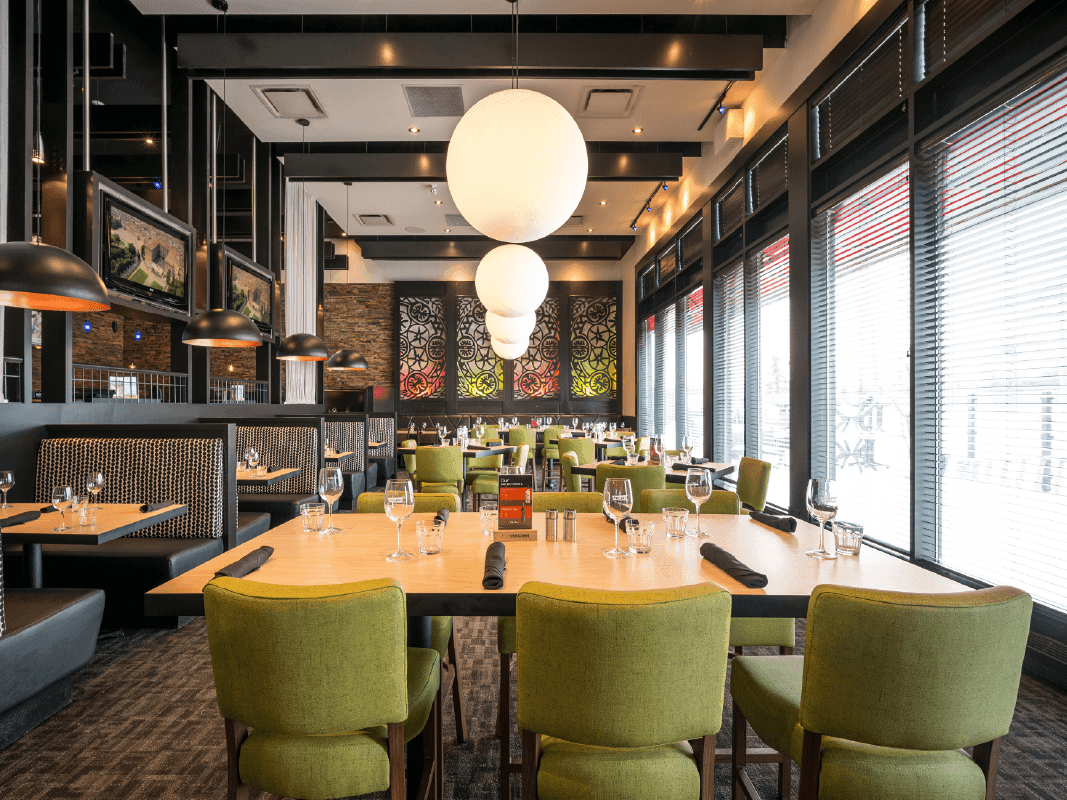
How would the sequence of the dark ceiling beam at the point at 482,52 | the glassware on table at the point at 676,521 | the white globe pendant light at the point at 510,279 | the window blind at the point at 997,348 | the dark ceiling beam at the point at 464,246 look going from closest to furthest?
the glassware on table at the point at 676,521, the window blind at the point at 997,348, the white globe pendant light at the point at 510,279, the dark ceiling beam at the point at 482,52, the dark ceiling beam at the point at 464,246

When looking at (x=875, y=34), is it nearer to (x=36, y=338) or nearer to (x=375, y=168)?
(x=375, y=168)

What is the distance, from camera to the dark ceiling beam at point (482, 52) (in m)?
4.97

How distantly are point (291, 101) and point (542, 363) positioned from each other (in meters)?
7.58

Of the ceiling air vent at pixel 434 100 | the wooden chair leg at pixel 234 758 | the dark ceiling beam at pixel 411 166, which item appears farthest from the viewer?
the dark ceiling beam at pixel 411 166

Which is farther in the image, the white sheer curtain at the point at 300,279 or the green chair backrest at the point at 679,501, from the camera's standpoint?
the white sheer curtain at the point at 300,279

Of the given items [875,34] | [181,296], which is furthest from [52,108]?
[875,34]

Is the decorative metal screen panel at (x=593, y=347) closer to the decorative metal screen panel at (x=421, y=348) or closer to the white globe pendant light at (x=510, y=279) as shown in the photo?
the decorative metal screen panel at (x=421, y=348)

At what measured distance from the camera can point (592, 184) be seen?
8.73m

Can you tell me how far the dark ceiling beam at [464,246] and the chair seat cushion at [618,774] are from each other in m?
10.8

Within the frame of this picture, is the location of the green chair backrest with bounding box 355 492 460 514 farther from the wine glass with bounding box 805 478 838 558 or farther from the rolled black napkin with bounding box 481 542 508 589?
the wine glass with bounding box 805 478 838 558

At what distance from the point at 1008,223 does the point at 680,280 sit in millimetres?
5902

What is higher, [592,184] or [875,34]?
[592,184]

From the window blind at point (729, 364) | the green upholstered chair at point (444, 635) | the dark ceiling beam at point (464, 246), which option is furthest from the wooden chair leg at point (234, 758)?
the dark ceiling beam at point (464, 246)

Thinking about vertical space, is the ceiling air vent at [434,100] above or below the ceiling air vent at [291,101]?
below
